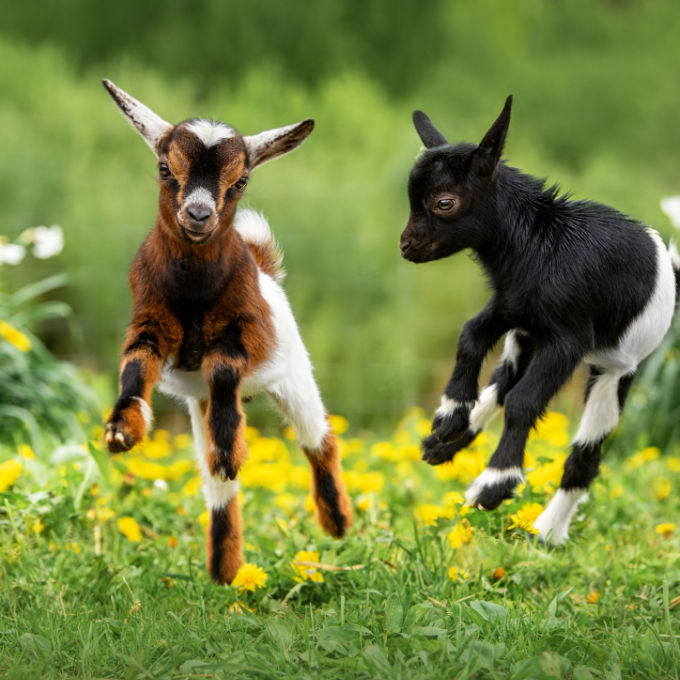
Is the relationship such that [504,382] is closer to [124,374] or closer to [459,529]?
[459,529]

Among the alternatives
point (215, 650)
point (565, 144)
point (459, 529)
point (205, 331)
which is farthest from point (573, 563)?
point (565, 144)

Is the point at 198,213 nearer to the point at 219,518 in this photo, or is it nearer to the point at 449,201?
the point at 449,201

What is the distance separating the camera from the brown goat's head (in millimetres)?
2379

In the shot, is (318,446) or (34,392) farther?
(34,392)

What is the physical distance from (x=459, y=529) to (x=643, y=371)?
3.92 meters

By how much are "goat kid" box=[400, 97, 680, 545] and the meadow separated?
61 cm

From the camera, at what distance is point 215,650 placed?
107 inches

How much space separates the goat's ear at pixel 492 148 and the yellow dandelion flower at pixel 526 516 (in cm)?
120

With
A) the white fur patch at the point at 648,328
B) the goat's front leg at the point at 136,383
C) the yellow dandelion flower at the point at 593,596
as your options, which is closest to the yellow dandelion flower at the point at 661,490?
the yellow dandelion flower at the point at 593,596

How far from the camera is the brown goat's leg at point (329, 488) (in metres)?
3.16

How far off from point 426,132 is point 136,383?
1.11 meters

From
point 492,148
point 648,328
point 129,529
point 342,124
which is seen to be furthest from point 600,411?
point 342,124

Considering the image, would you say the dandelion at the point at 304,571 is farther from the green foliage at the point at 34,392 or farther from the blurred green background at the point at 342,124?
the blurred green background at the point at 342,124

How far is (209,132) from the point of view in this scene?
8.11ft
